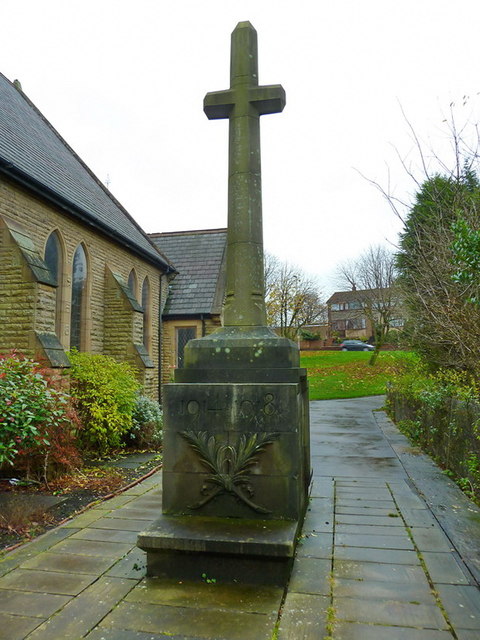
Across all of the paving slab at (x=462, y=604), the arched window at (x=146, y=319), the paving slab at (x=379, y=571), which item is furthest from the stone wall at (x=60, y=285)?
the paving slab at (x=462, y=604)

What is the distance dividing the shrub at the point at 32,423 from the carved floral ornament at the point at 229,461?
113 inches

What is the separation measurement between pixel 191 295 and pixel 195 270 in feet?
6.41

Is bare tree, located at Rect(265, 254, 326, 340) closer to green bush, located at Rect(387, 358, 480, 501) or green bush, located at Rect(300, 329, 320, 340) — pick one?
green bush, located at Rect(300, 329, 320, 340)

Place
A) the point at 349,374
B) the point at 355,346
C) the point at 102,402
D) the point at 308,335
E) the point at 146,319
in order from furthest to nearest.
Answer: the point at 308,335, the point at 355,346, the point at 349,374, the point at 146,319, the point at 102,402

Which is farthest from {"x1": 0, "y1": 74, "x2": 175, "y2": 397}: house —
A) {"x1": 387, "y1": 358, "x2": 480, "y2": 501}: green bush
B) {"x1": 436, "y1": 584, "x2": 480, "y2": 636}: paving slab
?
{"x1": 436, "y1": 584, "x2": 480, "y2": 636}: paving slab

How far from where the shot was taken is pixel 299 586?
10.7 ft

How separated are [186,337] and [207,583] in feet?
50.7

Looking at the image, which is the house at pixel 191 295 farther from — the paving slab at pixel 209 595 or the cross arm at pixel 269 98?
the paving slab at pixel 209 595

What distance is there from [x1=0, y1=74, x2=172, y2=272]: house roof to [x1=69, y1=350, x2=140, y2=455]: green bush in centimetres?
412

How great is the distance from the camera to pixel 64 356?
30.7ft

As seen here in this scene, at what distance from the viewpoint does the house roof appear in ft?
34.0

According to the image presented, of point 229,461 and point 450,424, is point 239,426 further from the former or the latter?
point 450,424

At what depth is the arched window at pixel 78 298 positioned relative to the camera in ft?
42.0

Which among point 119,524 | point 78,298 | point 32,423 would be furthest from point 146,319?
point 119,524
